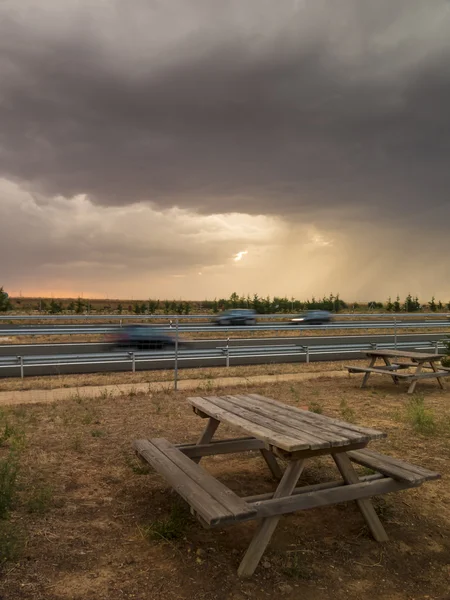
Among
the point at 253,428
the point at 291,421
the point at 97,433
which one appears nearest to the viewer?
the point at 253,428

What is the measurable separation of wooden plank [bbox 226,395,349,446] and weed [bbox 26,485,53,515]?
5.97ft

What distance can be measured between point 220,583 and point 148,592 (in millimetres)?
448

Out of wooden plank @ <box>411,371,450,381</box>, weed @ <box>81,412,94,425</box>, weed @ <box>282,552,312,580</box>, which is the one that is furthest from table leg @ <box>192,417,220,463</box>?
wooden plank @ <box>411,371,450,381</box>

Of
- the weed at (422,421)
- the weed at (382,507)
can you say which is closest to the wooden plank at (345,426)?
the weed at (382,507)

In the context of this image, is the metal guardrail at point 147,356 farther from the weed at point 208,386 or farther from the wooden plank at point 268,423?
the wooden plank at point 268,423

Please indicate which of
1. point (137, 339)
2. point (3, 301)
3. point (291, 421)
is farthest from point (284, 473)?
point (3, 301)

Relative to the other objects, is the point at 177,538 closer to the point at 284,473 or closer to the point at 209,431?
the point at 284,473

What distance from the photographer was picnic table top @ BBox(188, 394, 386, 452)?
11.6ft

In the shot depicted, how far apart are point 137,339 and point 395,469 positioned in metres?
13.3

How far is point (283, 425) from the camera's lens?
4078mm

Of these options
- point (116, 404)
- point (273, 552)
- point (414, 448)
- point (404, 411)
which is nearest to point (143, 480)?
point (273, 552)

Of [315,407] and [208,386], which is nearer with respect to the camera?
[315,407]

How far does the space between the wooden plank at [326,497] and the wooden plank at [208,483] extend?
0.43ft

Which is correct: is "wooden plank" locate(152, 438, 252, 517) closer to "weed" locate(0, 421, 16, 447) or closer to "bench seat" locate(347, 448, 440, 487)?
"bench seat" locate(347, 448, 440, 487)
